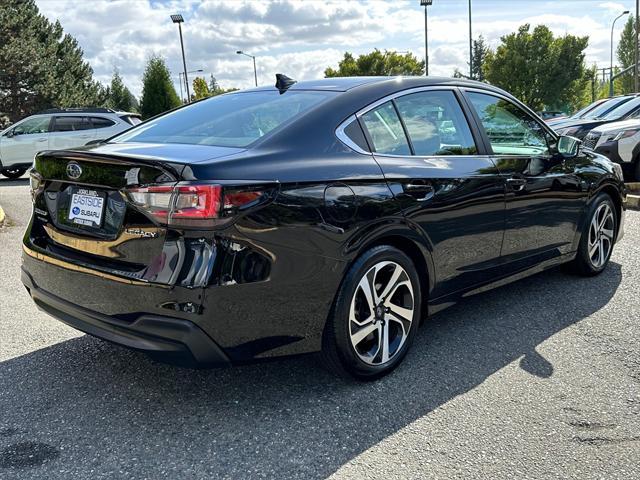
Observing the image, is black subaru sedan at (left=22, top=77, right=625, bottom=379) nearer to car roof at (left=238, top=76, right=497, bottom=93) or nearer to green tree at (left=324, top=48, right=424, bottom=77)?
car roof at (left=238, top=76, right=497, bottom=93)

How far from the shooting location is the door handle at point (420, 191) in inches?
126

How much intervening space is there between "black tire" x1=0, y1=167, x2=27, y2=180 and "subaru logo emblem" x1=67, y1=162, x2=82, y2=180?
48.7 feet

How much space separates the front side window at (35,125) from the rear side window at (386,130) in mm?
14751

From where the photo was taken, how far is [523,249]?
4.10 meters

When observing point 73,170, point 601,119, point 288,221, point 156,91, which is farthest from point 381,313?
point 156,91

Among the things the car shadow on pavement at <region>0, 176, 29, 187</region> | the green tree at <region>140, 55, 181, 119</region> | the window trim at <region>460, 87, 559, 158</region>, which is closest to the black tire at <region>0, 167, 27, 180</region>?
the car shadow on pavement at <region>0, 176, 29, 187</region>

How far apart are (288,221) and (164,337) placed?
722 mm

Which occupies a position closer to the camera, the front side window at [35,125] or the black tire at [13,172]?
the front side window at [35,125]

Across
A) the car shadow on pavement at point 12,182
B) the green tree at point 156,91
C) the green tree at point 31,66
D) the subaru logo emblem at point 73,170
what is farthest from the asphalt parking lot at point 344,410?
the green tree at point 156,91

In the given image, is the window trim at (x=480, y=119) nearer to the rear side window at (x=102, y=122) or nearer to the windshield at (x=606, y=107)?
the windshield at (x=606, y=107)

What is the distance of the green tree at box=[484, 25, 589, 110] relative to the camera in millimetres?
46125

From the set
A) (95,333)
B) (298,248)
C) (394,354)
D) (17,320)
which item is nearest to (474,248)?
(394,354)

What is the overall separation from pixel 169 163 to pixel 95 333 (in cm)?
87

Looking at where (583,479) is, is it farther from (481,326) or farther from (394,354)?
(481,326)
